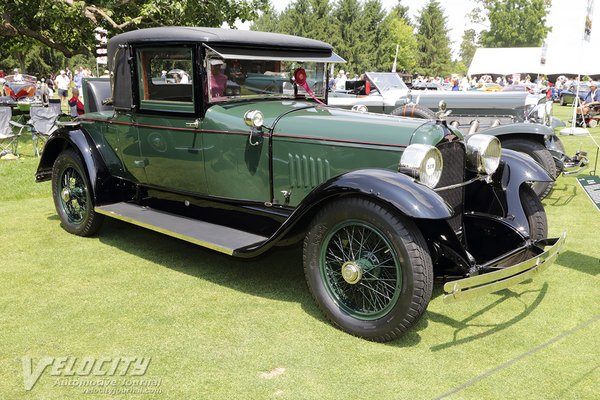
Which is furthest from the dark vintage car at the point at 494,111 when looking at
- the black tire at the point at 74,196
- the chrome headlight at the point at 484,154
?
the black tire at the point at 74,196

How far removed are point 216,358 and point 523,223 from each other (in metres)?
2.59

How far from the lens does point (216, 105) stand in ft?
13.8

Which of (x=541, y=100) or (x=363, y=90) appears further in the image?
(x=363, y=90)

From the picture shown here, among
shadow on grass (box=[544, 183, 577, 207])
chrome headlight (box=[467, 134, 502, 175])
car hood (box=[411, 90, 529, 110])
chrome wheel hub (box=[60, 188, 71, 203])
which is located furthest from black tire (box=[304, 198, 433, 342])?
car hood (box=[411, 90, 529, 110])

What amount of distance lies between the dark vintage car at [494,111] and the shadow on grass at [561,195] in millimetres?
204

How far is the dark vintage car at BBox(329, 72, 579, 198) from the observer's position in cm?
691

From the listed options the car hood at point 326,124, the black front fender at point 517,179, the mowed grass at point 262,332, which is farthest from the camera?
the black front fender at point 517,179

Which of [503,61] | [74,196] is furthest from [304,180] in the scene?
[503,61]

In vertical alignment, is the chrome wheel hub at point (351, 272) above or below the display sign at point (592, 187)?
below

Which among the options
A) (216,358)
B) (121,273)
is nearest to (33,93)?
(121,273)

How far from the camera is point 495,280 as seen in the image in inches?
123

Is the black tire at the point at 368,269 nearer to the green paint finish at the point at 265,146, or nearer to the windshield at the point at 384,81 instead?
the green paint finish at the point at 265,146

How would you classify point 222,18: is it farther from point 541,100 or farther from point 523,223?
point 523,223

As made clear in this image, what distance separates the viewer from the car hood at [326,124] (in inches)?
139
